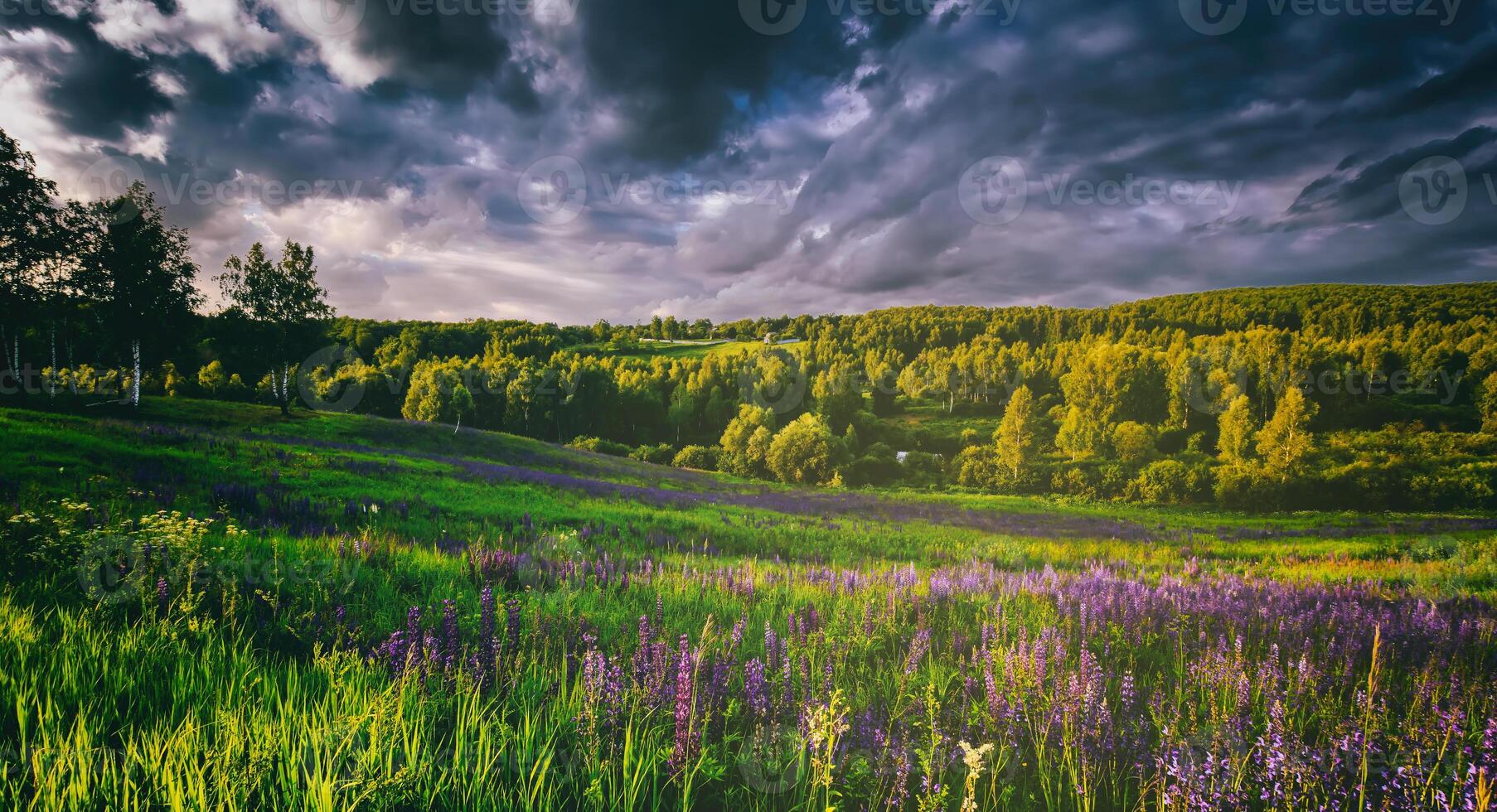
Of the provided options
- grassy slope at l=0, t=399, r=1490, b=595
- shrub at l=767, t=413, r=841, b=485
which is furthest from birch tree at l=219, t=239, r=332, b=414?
shrub at l=767, t=413, r=841, b=485

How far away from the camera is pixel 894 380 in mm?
115000

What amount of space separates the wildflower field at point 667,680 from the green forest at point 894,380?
24268 mm

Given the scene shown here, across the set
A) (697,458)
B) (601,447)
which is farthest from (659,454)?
(601,447)

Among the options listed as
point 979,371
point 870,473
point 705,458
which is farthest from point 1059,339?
point 705,458

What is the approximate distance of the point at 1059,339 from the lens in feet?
440

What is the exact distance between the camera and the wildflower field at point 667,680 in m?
2.04

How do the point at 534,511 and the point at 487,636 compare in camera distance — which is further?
the point at 534,511

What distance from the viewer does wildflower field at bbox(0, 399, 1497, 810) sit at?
2.04 metres

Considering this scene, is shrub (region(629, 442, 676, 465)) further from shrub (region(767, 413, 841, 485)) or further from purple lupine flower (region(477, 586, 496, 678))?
purple lupine flower (region(477, 586, 496, 678))

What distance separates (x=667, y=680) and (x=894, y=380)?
117 m

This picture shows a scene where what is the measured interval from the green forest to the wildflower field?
79.6ft

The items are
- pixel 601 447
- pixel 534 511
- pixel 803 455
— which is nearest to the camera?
pixel 534 511

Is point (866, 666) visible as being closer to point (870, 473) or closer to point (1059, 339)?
point (870, 473)

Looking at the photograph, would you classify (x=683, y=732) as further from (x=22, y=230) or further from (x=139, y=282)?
(x=139, y=282)
